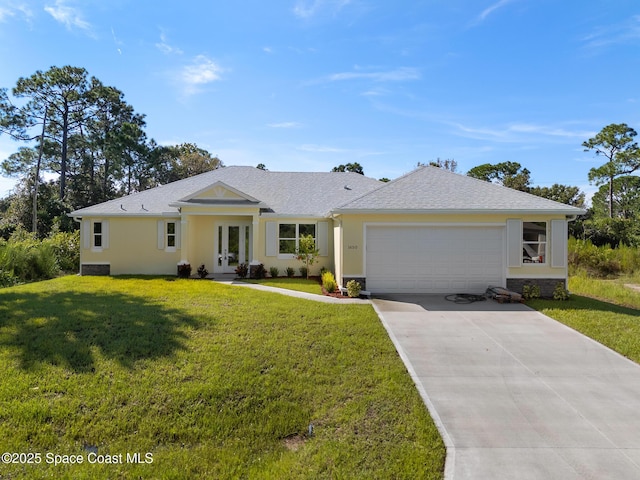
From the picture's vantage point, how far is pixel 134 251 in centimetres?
1509

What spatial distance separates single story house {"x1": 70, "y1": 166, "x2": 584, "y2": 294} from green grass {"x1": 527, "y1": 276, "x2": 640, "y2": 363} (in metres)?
1.34

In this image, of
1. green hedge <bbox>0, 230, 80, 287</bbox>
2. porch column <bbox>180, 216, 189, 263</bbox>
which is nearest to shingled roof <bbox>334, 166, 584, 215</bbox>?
porch column <bbox>180, 216, 189, 263</bbox>

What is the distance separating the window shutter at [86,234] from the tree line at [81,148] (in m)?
15.7

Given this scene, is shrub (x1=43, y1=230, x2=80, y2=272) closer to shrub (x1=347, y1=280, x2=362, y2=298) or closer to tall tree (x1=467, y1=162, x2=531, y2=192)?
shrub (x1=347, y1=280, x2=362, y2=298)

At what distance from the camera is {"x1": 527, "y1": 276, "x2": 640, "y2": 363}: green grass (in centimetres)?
700

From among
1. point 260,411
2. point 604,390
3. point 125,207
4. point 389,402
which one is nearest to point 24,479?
point 260,411

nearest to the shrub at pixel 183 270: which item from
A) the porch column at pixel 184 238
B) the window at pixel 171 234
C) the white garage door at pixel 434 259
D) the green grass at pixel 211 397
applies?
the porch column at pixel 184 238

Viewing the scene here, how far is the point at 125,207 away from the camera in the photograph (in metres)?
15.4

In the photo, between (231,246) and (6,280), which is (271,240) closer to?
(231,246)

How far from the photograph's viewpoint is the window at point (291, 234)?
15.2m

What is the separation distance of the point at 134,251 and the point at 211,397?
512 inches

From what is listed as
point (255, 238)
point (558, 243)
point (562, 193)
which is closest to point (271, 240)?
point (255, 238)

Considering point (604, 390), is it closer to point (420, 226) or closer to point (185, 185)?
point (420, 226)

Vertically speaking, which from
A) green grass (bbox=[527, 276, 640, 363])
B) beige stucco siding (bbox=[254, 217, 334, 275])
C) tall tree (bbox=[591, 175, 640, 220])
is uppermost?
tall tree (bbox=[591, 175, 640, 220])
